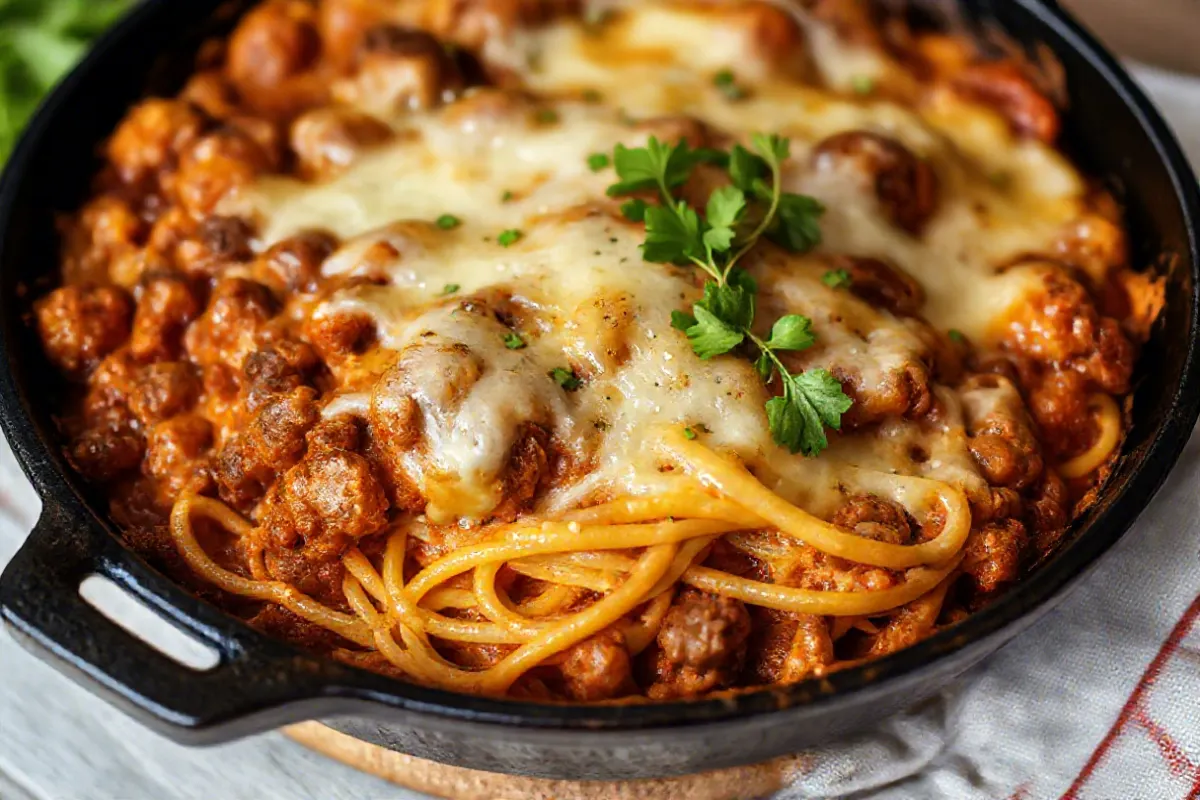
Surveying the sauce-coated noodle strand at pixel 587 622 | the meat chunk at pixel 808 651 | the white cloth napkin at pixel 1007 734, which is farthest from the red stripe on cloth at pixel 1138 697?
the sauce-coated noodle strand at pixel 587 622

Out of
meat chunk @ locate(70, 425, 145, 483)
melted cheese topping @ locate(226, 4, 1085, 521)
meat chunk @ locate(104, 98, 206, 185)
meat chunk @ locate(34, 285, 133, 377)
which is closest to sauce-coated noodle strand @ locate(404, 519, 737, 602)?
melted cheese topping @ locate(226, 4, 1085, 521)

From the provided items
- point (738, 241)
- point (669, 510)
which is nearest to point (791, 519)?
point (669, 510)

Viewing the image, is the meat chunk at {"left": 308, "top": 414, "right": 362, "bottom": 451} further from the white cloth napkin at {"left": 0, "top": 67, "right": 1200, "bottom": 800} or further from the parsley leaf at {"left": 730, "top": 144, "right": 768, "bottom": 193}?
the parsley leaf at {"left": 730, "top": 144, "right": 768, "bottom": 193}

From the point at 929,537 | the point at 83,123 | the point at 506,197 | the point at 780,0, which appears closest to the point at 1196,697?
the point at 929,537

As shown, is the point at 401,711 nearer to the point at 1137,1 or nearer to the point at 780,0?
the point at 780,0

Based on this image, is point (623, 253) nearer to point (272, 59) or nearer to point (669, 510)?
point (669, 510)
